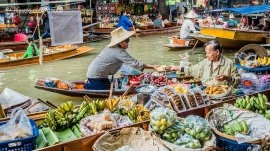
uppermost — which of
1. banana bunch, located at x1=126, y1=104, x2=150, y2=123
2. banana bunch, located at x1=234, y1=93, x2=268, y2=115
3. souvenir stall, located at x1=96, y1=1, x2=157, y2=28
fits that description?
souvenir stall, located at x1=96, y1=1, x2=157, y2=28

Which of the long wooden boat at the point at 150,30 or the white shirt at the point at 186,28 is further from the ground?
the white shirt at the point at 186,28

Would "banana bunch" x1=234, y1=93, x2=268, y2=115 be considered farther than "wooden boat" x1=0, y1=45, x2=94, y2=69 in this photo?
No

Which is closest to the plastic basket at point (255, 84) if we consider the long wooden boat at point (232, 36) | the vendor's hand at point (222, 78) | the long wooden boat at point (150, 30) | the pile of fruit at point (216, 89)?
the vendor's hand at point (222, 78)

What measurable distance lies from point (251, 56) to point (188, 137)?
15.3 feet

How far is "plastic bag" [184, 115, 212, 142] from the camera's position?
2949mm

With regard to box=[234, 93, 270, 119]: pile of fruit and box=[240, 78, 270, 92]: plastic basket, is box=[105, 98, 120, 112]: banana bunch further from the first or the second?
box=[240, 78, 270, 92]: plastic basket

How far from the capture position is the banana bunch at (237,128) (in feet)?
10.3

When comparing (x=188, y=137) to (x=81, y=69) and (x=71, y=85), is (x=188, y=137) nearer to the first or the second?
(x=71, y=85)

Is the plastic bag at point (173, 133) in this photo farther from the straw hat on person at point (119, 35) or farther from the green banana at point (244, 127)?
the straw hat on person at point (119, 35)

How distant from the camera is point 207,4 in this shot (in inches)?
1157

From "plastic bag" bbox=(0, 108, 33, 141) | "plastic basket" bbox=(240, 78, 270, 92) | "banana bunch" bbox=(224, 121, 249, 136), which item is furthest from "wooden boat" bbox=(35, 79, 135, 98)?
"banana bunch" bbox=(224, 121, 249, 136)

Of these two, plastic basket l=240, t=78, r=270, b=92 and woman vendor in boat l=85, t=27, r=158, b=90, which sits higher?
woman vendor in boat l=85, t=27, r=158, b=90

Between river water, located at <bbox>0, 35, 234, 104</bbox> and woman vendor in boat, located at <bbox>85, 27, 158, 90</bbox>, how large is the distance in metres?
1.26

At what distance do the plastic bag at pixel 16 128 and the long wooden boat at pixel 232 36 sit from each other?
1080 centimetres
